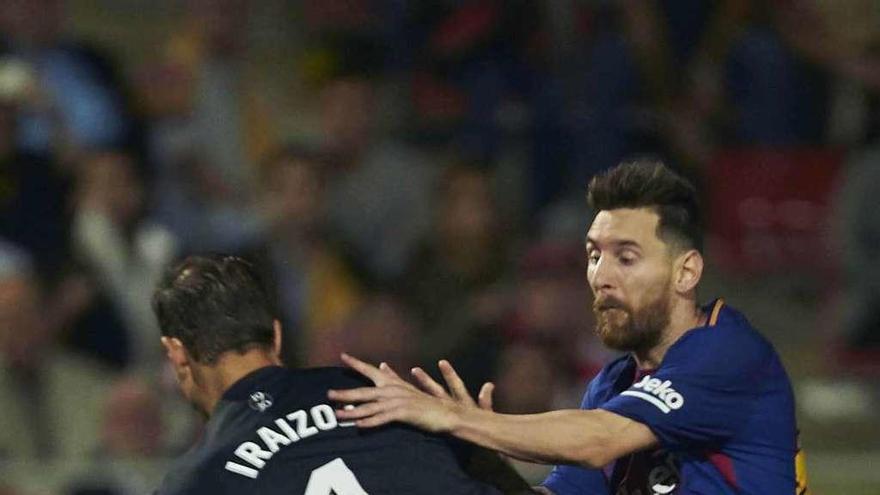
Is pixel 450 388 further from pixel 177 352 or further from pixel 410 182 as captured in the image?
pixel 410 182

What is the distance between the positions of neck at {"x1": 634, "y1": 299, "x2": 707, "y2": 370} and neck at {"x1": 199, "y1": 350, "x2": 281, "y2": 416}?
2.92ft

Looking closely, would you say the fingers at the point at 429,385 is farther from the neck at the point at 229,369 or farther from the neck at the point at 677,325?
the neck at the point at 677,325

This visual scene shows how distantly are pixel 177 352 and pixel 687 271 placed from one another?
117cm

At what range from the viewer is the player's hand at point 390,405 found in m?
4.01

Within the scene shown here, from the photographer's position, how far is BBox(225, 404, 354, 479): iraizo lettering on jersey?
12.8 feet

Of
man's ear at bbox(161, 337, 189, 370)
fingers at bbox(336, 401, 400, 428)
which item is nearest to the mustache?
fingers at bbox(336, 401, 400, 428)

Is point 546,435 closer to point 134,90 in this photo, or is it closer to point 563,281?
point 563,281

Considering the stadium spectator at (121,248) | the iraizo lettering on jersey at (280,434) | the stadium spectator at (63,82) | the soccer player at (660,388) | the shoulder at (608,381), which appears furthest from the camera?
the stadium spectator at (63,82)

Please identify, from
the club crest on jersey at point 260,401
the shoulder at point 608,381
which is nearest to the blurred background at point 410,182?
the shoulder at point 608,381

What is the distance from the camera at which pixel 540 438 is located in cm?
411

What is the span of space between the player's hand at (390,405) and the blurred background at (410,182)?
2.86 m

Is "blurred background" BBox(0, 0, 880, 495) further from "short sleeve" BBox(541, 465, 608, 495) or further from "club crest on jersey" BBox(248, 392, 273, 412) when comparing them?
"club crest on jersey" BBox(248, 392, 273, 412)

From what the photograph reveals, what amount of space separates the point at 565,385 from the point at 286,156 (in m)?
1.48

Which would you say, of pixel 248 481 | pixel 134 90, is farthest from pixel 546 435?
pixel 134 90
